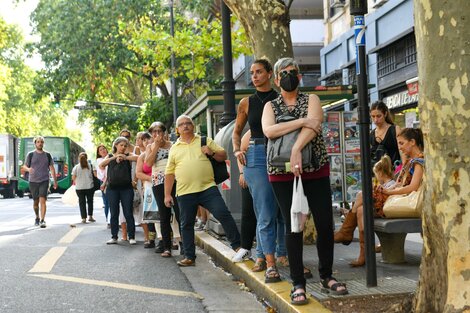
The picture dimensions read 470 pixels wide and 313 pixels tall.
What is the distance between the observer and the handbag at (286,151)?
5.72 meters

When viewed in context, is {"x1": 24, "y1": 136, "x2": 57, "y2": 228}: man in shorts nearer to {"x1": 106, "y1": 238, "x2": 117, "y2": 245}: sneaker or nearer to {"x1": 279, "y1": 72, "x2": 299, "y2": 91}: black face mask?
{"x1": 106, "y1": 238, "x2": 117, "y2": 245}: sneaker

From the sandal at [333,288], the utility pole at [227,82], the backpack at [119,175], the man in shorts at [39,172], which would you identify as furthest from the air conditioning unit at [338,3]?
the sandal at [333,288]

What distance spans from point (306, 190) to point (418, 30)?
1670 millimetres

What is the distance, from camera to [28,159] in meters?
15.7

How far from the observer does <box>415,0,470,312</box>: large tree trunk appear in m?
4.37

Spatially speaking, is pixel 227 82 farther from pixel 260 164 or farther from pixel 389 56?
pixel 389 56

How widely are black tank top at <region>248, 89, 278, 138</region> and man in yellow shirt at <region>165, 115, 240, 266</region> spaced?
6.28 feet

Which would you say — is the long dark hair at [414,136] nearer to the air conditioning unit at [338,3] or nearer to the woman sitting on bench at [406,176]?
the woman sitting on bench at [406,176]

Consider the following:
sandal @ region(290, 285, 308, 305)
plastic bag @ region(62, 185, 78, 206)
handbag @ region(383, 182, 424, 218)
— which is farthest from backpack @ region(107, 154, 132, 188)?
plastic bag @ region(62, 185, 78, 206)

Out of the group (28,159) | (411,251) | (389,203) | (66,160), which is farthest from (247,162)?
(66,160)

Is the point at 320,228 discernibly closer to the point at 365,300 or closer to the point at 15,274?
the point at 365,300

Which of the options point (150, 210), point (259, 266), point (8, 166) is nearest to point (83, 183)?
point (150, 210)

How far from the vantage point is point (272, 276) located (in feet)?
22.0

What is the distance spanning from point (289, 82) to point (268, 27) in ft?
13.4
